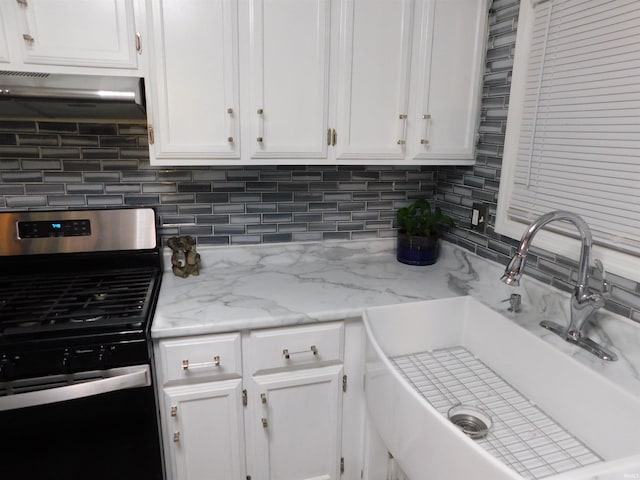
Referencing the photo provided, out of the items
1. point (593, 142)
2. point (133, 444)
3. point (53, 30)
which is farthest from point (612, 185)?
point (53, 30)

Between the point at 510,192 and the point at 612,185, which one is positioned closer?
the point at 612,185

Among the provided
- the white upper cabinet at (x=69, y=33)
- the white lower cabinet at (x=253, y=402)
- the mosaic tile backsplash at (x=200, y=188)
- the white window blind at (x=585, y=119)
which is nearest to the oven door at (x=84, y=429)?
the white lower cabinet at (x=253, y=402)

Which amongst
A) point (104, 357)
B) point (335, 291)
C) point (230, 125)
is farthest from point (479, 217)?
point (104, 357)

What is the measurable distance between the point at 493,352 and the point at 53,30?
1843mm

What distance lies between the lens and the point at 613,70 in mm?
1250

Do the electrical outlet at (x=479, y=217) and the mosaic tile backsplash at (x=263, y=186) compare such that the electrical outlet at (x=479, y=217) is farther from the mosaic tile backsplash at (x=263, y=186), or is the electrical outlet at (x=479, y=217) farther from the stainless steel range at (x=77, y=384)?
the stainless steel range at (x=77, y=384)

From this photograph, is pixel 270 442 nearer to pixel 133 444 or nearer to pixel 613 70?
pixel 133 444

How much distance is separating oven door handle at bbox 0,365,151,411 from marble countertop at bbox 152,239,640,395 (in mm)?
133

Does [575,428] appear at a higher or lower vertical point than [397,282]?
lower

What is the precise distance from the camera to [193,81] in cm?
149

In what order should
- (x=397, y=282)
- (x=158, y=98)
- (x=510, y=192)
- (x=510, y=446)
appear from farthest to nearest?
(x=397, y=282)
(x=510, y=192)
(x=158, y=98)
(x=510, y=446)

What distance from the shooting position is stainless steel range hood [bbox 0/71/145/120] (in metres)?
1.19

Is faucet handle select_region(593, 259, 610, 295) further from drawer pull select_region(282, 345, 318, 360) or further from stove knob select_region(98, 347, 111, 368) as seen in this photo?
stove knob select_region(98, 347, 111, 368)

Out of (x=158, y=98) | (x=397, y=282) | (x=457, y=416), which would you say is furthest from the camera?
(x=397, y=282)
